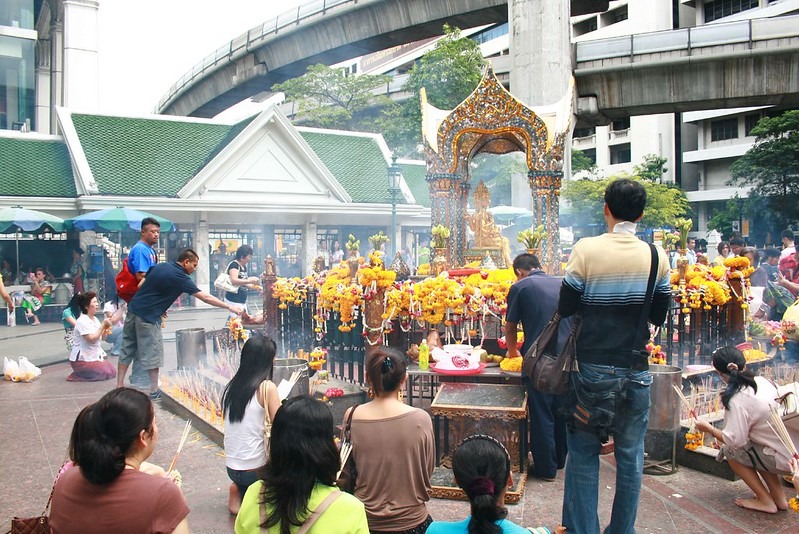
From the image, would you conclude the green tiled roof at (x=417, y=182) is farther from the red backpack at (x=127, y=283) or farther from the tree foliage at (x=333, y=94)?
the red backpack at (x=127, y=283)

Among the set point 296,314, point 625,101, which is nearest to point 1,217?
point 296,314

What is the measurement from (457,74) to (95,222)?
50.7 ft

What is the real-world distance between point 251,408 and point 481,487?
7.78 ft

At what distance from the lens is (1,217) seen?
53.8 feet

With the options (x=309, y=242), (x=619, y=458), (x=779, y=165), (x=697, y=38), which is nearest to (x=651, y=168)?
(x=779, y=165)

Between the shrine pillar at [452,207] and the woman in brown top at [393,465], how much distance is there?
29.0 feet

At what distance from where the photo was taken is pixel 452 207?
40.8ft

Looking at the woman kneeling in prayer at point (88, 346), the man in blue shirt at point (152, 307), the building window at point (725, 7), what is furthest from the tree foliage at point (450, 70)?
the building window at point (725, 7)

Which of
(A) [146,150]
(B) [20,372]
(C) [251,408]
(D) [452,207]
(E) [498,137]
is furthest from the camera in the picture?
(A) [146,150]

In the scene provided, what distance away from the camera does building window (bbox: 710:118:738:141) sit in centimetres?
4534

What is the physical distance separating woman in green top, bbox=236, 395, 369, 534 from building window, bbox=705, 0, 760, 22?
48262 mm

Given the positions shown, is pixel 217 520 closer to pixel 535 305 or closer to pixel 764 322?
pixel 535 305

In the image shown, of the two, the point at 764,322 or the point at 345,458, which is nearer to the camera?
the point at 345,458

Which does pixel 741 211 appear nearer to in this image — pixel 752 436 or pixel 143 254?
pixel 752 436
